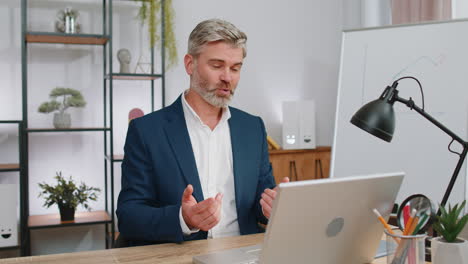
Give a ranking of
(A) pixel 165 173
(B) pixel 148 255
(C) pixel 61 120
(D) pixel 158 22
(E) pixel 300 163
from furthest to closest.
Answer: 1. (E) pixel 300 163
2. (D) pixel 158 22
3. (C) pixel 61 120
4. (A) pixel 165 173
5. (B) pixel 148 255

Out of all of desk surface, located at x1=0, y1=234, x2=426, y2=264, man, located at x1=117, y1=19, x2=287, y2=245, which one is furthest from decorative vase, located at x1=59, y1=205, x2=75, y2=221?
desk surface, located at x1=0, y1=234, x2=426, y2=264

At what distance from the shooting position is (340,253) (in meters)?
1.17

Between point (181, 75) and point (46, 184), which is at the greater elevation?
point (181, 75)

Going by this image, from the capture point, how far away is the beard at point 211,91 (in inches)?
77.6

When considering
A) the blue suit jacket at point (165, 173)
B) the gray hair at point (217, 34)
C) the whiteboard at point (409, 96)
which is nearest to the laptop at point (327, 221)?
the blue suit jacket at point (165, 173)

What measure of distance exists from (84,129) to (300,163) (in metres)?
1.73

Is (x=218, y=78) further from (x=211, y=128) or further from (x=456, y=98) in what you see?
(x=456, y=98)

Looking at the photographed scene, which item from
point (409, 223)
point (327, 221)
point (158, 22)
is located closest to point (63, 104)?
point (158, 22)

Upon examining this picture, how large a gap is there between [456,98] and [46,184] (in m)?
2.59

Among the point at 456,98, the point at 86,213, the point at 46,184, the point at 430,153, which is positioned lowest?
the point at 86,213

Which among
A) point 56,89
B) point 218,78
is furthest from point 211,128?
point 56,89

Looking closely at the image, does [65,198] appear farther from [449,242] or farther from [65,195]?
[449,242]

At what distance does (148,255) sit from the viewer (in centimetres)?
139

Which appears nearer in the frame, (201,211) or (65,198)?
(201,211)
